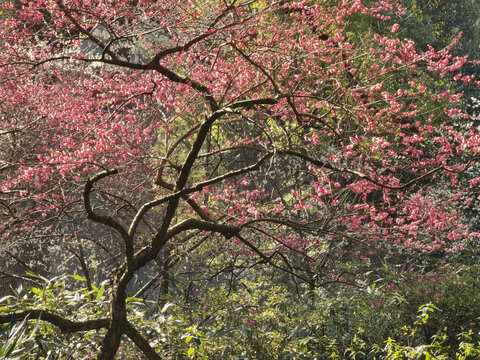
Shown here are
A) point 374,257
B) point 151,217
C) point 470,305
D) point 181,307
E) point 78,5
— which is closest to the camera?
point 78,5

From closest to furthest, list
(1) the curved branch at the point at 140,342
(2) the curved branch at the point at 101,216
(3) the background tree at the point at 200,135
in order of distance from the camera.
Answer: (2) the curved branch at the point at 101,216 < (1) the curved branch at the point at 140,342 < (3) the background tree at the point at 200,135

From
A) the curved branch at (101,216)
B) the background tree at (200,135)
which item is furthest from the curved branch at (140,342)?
the curved branch at (101,216)

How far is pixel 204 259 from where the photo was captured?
10.2 m

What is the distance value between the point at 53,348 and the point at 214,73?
3.97 m

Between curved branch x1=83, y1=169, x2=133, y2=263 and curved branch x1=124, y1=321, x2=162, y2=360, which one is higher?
curved branch x1=83, y1=169, x2=133, y2=263

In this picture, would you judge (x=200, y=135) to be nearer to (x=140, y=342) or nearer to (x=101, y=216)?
(x=101, y=216)

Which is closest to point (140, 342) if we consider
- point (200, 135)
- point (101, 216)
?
point (101, 216)

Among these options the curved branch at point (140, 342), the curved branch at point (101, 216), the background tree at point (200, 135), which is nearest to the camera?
the curved branch at point (101, 216)

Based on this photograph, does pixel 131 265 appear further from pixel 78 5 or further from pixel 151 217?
pixel 151 217

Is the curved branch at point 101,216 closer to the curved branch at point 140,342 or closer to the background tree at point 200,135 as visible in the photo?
the background tree at point 200,135

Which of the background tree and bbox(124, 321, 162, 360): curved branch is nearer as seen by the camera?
bbox(124, 321, 162, 360): curved branch

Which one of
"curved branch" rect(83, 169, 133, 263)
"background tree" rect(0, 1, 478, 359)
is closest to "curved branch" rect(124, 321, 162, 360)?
"background tree" rect(0, 1, 478, 359)

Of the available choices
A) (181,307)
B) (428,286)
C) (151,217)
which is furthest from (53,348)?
(151,217)

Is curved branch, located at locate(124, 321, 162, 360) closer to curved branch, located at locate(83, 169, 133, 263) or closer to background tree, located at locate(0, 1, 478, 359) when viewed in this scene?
background tree, located at locate(0, 1, 478, 359)
